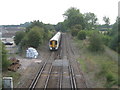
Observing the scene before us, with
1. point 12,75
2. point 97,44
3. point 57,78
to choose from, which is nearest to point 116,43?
point 97,44

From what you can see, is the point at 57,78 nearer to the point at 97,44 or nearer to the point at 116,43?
the point at 97,44

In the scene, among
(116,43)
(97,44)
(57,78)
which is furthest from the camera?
(57,78)

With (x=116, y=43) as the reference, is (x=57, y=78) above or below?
below

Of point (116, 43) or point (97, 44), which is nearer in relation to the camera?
point (116, 43)

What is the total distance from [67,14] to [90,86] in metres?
62.9

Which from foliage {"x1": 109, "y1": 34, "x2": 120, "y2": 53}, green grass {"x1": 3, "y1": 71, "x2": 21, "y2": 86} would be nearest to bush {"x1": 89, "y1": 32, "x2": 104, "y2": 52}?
foliage {"x1": 109, "y1": 34, "x2": 120, "y2": 53}

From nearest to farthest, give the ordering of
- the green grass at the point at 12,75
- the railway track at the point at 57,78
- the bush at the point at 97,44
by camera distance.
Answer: the bush at the point at 97,44
the railway track at the point at 57,78
the green grass at the point at 12,75

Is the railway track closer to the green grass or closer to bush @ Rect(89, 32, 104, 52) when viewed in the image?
the green grass

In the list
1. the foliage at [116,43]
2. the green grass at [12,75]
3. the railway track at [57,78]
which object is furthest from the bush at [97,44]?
the green grass at [12,75]

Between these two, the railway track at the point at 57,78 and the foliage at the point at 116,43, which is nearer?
the foliage at the point at 116,43

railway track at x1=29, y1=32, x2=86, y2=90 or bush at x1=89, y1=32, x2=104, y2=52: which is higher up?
bush at x1=89, y1=32, x2=104, y2=52

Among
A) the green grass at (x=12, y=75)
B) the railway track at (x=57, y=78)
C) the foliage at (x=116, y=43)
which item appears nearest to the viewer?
the foliage at (x=116, y=43)

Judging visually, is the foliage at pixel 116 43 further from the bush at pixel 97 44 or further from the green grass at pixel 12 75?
the green grass at pixel 12 75

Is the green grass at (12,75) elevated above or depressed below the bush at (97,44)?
below
